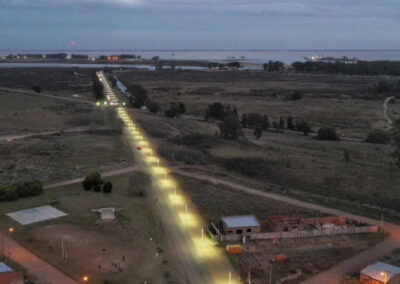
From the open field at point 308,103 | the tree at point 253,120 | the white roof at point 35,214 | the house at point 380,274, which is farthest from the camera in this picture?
the open field at point 308,103

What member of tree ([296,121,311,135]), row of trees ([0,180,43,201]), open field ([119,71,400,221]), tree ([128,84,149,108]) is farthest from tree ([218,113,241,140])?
tree ([128,84,149,108])

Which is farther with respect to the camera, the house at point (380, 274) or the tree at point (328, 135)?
the tree at point (328, 135)

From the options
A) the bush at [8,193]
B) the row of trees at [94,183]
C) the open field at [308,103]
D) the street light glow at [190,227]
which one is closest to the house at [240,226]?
the street light glow at [190,227]

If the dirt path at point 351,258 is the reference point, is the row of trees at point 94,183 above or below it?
above

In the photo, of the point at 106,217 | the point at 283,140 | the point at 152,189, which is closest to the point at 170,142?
the point at 283,140

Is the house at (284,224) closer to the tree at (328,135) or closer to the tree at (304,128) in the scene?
the tree at (328,135)

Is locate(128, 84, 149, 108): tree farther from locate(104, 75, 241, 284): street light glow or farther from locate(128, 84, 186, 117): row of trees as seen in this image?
locate(104, 75, 241, 284): street light glow
